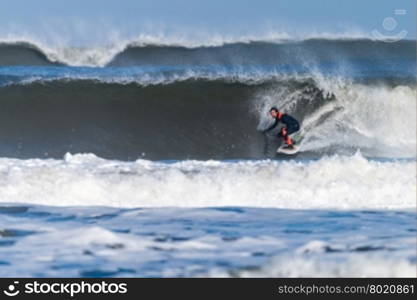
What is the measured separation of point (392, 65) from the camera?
2495 centimetres

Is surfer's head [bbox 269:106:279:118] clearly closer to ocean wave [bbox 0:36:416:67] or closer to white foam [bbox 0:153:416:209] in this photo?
white foam [bbox 0:153:416:209]

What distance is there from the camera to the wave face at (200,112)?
49.8 feet

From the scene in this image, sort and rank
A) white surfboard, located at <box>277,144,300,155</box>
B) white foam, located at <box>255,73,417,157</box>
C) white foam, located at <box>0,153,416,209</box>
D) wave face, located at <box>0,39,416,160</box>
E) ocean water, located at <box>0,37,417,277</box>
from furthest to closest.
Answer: wave face, located at <box>0,39,416,160</box> < white foam, located at <box>255,73,417,157</box> < white surfboard, located at <box>277,144,300,155</box> < white foam, located at <box>0,153,416,209</box> < ocean water, located at <box>0,37,417,277</box>

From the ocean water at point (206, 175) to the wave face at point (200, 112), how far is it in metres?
0.04

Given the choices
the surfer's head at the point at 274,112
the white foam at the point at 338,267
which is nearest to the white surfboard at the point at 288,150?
the surfer's head at the point at 274,112

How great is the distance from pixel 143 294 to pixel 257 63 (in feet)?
60.3

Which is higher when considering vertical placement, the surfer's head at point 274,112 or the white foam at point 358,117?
the white foam at point 358,117

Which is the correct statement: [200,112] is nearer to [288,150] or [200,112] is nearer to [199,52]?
[288,150]

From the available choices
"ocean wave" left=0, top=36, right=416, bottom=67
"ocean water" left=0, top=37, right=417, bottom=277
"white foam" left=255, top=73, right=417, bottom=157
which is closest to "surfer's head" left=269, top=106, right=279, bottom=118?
"ocean water" left=0, top=37, right=417, bottom=277

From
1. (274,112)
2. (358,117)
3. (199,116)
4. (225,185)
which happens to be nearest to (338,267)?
(225,185)

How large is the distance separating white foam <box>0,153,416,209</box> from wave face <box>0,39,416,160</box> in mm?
2457

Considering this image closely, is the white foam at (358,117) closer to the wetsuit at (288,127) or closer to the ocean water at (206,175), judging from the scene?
the ocean water at (206,175)

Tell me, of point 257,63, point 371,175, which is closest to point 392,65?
point 257,63

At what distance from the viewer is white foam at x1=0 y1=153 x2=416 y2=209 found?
1005cm
